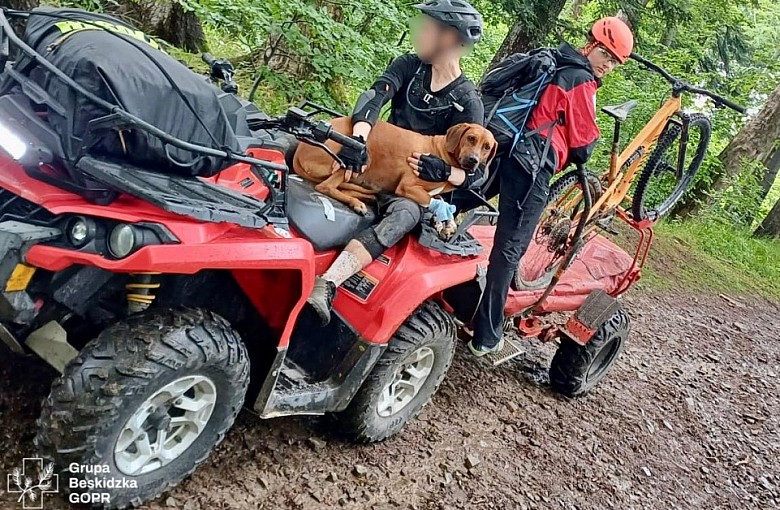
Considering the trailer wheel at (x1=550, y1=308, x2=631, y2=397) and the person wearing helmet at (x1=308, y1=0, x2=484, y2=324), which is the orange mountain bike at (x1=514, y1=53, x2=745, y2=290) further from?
the person wearing helmet at (x1=308, y1=0, x2=484, y2=324)

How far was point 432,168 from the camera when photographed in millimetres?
3693

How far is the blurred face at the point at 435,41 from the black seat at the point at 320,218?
39.7 inches

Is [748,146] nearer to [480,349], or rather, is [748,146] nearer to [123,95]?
[480,349]

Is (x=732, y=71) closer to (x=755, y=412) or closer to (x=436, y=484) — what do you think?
(x=755, y=412)

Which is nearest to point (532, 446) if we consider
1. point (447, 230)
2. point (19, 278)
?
point (447, 230)

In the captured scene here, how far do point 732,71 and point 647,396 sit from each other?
1277cm

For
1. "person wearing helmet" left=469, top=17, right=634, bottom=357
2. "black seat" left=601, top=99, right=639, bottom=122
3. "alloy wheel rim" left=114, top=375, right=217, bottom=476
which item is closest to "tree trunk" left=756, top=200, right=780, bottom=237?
"black seat" left=601, top=99, right=639, bottom=122

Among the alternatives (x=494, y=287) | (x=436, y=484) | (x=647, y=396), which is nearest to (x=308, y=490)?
(x=436, y=484)

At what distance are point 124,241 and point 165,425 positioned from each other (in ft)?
2.70

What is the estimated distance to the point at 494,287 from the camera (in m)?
4.33

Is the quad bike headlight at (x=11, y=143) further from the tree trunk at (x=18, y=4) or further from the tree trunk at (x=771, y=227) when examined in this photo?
the tree trunk at (x=771, y=227)

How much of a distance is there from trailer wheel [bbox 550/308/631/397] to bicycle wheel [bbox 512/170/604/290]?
1.80 feet

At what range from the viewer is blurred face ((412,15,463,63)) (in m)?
3.74

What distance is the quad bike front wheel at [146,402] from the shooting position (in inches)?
95.0
